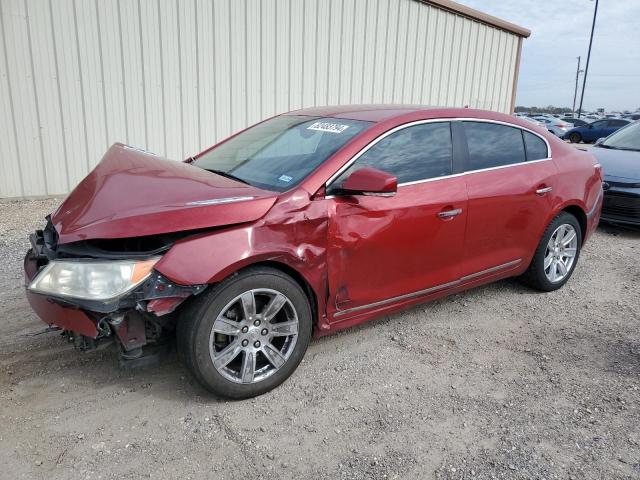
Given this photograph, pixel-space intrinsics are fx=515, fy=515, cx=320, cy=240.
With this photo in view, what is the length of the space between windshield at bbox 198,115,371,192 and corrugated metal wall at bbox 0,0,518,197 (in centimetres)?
426

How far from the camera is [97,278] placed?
2.53 m

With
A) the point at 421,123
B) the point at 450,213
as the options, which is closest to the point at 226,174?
the point at 421,123

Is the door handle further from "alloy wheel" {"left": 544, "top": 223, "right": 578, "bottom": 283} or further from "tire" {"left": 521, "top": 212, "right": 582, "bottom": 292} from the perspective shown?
"alloy wheel" {"left": 544, "top": 223, "right": 578, "bottom": 283}

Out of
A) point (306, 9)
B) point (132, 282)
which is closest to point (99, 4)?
point (306, 9)

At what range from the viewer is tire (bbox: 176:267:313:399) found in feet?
8.80

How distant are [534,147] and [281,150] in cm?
220

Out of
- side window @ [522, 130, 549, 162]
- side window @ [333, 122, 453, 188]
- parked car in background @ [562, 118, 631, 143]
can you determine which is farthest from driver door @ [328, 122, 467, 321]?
parked car in background @ [562, 118, 631, 143]

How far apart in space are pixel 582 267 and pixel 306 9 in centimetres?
609

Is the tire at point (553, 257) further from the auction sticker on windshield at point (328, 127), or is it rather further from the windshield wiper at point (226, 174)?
the windshield wiper at point (226, 174)

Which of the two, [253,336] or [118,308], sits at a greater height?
[118,308]

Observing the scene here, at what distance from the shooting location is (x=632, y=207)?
21.8 feet

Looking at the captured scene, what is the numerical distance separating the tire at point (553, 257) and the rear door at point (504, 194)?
0.51 feet

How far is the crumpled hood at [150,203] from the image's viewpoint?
8.42 ft

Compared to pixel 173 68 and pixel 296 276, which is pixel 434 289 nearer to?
pixel 296 276
